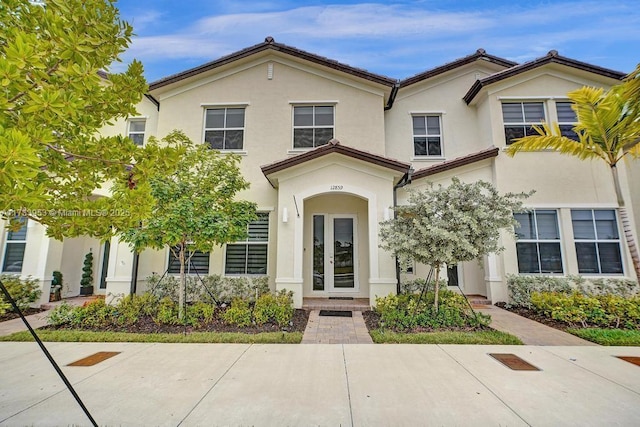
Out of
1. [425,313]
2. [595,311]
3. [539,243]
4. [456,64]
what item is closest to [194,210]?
[425,313]

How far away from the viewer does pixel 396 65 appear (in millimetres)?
15273

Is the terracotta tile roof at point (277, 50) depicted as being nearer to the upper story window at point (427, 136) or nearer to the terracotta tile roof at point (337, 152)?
the upper story window at point (427, 136)

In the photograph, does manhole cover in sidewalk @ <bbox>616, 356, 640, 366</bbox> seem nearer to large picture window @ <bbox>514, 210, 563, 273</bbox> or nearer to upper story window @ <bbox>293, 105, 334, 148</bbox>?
large picture window @ <bbox>514, 210, 563, 273</bbox>

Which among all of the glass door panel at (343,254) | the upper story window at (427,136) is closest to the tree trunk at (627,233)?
the upper story window at (427,136)

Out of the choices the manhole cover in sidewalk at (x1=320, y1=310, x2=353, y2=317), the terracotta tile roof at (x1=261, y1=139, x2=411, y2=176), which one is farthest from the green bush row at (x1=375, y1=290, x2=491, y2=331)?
the terracotta tile roof at (x1=261, y1=139, x2=411, y2=176)

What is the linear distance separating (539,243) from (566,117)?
477cm

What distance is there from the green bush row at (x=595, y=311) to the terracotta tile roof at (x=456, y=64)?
9.19 meters

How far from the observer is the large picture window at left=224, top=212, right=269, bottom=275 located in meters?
10.9

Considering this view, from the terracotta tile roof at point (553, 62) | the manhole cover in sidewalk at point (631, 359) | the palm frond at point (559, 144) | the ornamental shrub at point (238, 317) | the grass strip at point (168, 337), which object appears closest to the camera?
the manhole cover in sidewalk at point (631, 359)

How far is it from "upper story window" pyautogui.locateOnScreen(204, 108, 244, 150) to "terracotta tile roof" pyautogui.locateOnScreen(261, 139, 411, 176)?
119 inches

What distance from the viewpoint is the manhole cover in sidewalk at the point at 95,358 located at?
16.9ft

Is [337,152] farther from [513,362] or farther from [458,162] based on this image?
[513,362]

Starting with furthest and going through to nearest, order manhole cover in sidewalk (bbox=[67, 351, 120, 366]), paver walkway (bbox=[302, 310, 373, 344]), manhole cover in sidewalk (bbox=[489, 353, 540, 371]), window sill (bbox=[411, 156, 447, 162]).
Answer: window sill (bbox=[411, 156, 447, 162]), paver walkway (bbox=[302, 310, 373, 344]), manhole cover in sidewalk (bbox=[67, 351, 120, 366]), manhole cover in sidewalk (bbox=[489, 353, 540, 371])

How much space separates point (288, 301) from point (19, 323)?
703 cm
